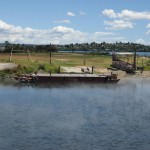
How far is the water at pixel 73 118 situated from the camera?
50.7 m

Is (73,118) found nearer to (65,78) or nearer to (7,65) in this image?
(65,78)

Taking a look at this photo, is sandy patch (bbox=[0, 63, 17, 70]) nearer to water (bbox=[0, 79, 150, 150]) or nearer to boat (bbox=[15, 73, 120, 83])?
boat (bbox=[15, 73, 120, 83])

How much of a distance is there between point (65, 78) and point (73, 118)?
5153 centimetres

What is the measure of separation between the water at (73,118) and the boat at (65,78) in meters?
9.08

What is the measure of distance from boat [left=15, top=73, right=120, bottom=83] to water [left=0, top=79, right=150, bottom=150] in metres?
9.08

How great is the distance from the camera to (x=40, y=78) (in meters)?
116

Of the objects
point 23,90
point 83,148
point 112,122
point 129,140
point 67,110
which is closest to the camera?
point 83,148

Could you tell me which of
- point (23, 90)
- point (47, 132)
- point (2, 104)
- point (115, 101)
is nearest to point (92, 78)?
point (23, 90)

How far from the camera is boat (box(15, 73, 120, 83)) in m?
114

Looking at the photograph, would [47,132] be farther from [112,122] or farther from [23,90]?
[23,90]

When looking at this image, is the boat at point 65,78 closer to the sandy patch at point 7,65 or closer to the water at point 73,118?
the water at point 73,118

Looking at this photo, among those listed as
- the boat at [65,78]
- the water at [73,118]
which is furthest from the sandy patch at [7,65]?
the water at [73,118]

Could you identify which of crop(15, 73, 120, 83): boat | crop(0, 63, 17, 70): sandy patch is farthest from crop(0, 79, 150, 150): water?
crop(0, 63, 17, 70): sandy patch

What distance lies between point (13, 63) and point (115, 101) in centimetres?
5824
